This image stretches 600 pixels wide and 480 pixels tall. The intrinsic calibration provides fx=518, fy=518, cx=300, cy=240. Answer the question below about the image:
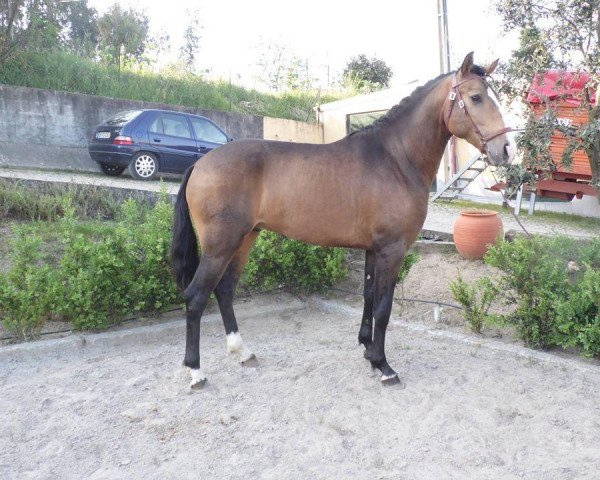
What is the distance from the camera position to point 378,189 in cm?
364

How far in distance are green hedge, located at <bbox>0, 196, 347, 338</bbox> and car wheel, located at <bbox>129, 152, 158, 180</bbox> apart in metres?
7.00

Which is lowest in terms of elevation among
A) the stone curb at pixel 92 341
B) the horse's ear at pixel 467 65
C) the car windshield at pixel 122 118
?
the stone curb at pixel 92 341

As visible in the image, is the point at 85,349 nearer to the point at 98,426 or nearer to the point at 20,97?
the point at 98,426

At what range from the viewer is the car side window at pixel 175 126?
1256 centimetres

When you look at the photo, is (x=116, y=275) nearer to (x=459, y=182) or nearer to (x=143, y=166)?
(x=143, y=166)

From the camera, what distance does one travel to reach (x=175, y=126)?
1273cm

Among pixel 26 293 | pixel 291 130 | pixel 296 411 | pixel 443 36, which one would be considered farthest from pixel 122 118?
pixel 296 411

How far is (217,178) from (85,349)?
1.95 m

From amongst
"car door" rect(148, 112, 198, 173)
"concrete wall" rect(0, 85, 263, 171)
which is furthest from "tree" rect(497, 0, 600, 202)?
"concrete wall" rect(0, 85, 263, 171)

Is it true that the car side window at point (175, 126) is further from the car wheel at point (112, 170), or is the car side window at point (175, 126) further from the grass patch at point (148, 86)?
the grass patch at point (148, 86)

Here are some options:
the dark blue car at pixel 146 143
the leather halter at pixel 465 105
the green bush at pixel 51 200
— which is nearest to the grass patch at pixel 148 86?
the dark blue car at pixel 146 143

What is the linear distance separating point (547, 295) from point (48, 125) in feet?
43.9

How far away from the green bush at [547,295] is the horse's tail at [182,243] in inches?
91.2

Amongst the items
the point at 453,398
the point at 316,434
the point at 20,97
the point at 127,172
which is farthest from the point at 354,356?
the point at 20,97
